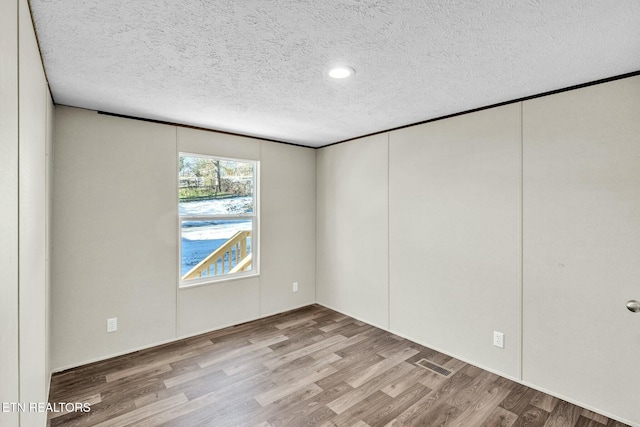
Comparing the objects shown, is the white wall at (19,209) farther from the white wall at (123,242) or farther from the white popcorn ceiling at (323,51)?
the white wall at (123,242)

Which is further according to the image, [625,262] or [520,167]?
[520,167]

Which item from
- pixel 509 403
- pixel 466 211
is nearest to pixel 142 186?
pixel 466 211

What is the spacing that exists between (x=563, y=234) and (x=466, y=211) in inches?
29.5

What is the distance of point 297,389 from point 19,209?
2.15 meters

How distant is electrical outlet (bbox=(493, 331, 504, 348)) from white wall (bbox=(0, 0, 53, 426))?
10.0 ft

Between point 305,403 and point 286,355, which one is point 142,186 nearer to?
point 286,355

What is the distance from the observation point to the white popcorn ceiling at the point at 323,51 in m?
1.43

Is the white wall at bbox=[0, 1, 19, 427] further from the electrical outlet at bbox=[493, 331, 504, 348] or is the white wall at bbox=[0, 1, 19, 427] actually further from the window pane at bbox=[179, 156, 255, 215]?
the electrical outlet at bbox=[493, 331, 504, 348]

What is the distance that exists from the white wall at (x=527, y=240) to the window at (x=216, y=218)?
159 centimetres

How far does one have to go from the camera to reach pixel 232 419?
213cm

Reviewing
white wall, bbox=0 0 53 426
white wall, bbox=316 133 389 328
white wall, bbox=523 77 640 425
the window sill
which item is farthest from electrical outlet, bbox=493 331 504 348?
white wall, bbox=0 0 53 426

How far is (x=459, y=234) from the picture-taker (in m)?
2.93

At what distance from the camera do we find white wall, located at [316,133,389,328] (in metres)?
3.68

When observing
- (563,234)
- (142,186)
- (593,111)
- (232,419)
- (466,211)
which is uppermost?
(593,111)
